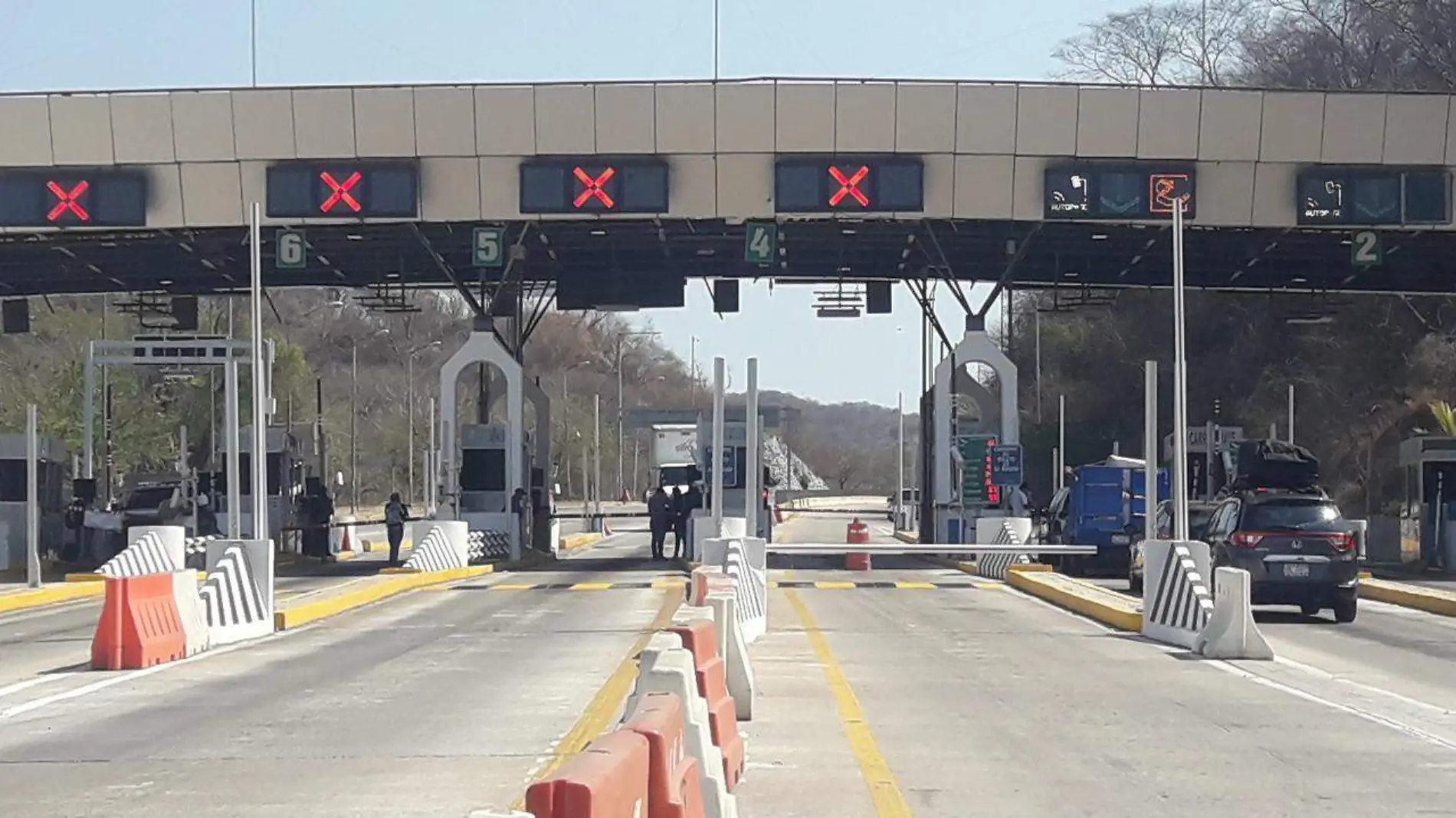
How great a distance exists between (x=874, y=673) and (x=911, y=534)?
52111mm

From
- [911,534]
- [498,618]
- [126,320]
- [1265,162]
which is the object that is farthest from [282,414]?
[498,618]

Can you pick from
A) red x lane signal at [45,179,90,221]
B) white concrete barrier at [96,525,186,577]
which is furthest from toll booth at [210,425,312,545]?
white concrete barrier at [96,525,186,577]

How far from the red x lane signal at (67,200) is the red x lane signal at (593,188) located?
9405 mm

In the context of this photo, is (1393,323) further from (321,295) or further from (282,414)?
(321,295)

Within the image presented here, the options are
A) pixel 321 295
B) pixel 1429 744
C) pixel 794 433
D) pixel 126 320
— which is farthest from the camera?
pixel 794 433

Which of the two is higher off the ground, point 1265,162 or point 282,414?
point 1265,162

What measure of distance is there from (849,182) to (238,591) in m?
18.6

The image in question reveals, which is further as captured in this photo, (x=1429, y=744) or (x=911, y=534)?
(x=911, y=534)

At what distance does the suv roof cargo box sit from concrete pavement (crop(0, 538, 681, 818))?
1858 cm

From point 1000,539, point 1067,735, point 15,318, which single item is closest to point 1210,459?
point 1000,539

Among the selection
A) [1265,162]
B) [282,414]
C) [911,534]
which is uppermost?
[1265,162]

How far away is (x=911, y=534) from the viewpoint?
2756 inches

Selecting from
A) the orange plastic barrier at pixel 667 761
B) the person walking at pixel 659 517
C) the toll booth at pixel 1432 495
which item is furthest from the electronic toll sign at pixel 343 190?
the orange plastic barrier at pixel 667 761

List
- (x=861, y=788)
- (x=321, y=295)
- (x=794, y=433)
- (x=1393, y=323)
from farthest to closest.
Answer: (x=794, y=433), (x=321, y=295), (x=1393, y=323), (x=861, y=788)
